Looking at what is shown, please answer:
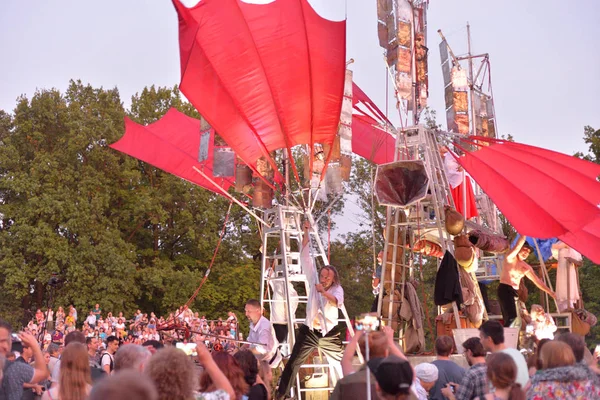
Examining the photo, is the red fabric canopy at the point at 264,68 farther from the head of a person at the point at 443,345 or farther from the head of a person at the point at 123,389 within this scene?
the head of a person at the point at 123,389

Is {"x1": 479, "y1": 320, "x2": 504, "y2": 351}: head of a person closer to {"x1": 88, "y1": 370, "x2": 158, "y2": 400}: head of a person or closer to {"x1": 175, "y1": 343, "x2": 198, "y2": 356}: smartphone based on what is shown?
{"x1": 175, "y1": 343, "x2": 198, "y2": 356}: smartphone

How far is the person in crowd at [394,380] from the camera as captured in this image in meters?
3.98

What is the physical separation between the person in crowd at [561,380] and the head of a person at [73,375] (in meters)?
2.90

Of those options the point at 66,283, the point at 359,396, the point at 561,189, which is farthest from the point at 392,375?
the point at 66,283

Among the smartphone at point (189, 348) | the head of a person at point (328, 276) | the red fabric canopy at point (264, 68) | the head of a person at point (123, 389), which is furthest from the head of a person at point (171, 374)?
the red fabric canopy at point (264, 68)

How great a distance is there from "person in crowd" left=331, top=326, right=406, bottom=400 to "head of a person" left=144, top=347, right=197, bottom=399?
1206mm

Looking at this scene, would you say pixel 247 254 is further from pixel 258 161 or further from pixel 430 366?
pixel 430 366

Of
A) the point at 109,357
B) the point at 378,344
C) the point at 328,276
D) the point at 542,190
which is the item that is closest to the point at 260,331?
the point at 328,276

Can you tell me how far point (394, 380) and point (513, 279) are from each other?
11.0 metres

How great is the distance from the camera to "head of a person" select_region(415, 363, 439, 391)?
6359mm

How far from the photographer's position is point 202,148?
14.0 meters

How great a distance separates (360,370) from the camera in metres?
4.63

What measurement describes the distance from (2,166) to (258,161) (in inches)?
905

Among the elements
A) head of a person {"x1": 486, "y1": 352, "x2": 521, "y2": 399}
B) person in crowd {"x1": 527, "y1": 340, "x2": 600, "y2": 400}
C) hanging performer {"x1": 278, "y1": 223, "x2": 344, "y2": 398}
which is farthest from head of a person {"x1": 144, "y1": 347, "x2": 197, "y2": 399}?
hanging performer {"x1": 278, "y1": 223, "x2": 344, "y2": 398}
